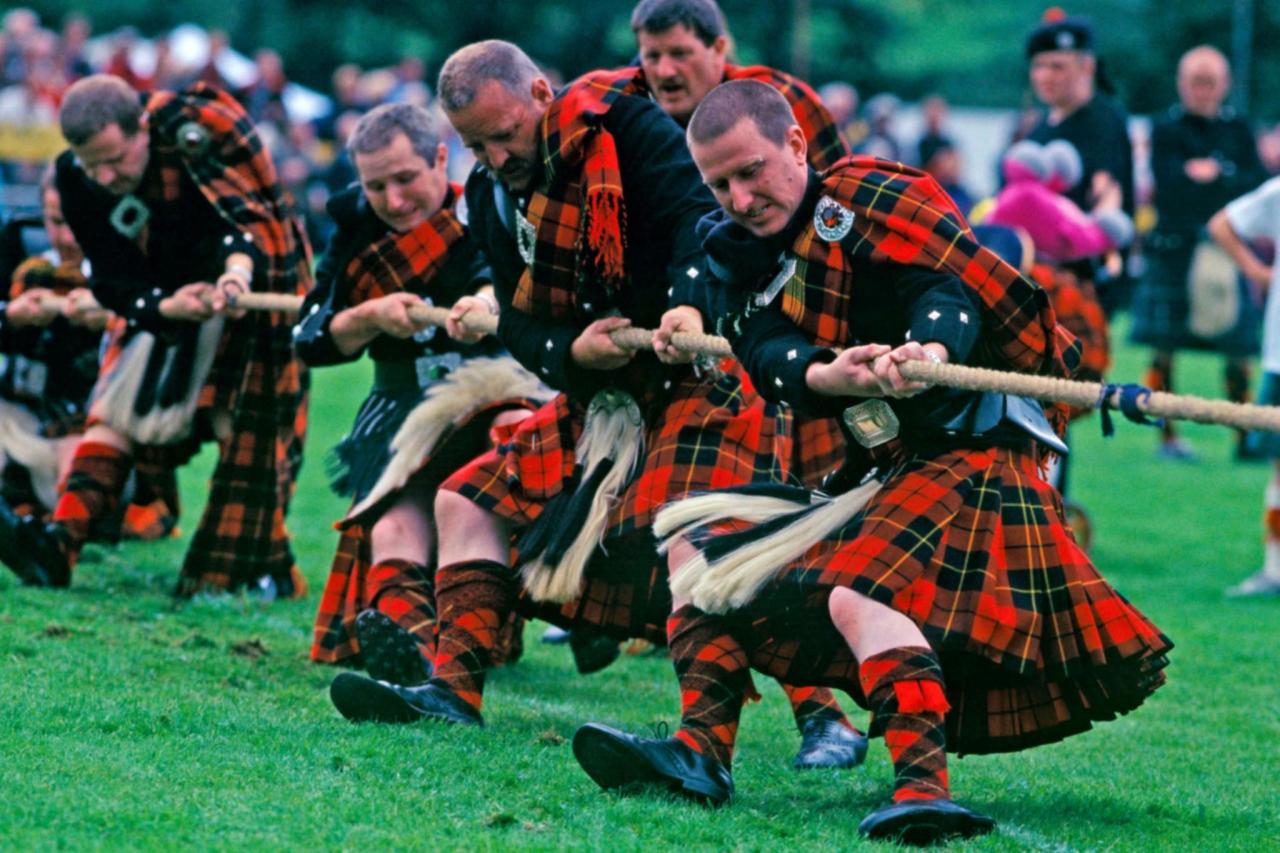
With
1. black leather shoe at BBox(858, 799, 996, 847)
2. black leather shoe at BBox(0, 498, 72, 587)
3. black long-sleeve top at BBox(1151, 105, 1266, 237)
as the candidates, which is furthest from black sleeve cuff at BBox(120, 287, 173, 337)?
black long-sleeve top at BBox(1151, 105, 1266, 237)

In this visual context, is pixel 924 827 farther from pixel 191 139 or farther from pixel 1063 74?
pixel 1063 74

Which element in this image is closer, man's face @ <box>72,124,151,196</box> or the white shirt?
man's face @ <box>72,124,151,196</box>

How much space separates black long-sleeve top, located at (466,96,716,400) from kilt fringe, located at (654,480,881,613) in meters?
0.60

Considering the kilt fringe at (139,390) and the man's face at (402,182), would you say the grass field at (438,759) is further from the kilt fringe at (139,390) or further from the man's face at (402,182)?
the man's face at (402,182)

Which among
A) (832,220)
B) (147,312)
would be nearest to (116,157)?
(147,312)

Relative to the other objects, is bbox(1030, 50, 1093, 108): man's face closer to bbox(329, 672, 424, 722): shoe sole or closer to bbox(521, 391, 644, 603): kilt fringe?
bbox(521, 391, 644, 603): kilt fringe

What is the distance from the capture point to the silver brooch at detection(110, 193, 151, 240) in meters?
6.23

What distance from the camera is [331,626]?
5.46 metres

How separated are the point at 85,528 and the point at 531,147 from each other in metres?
2.54

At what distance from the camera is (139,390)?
6.34m

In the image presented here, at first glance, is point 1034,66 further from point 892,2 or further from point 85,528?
point 892,2

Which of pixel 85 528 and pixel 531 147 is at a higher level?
pixel 531 147

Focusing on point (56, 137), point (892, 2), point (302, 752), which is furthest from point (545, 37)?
point (302, 752)

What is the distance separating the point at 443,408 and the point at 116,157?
1625mm
